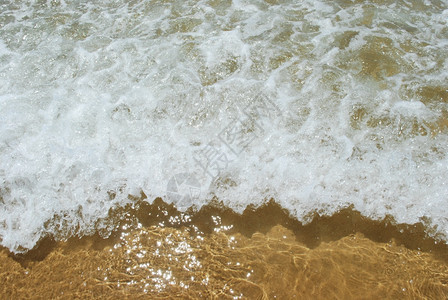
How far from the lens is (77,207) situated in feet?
9.53

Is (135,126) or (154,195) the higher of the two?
(135,126)

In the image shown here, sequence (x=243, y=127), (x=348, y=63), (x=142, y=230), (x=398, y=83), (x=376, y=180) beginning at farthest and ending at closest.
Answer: (x=348, y=63) < (x=398, y=83) < (x=243, y=127) < (x=376, y=180) < (x=142, y=230)

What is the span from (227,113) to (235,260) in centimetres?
165

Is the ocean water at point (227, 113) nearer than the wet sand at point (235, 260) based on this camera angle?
No

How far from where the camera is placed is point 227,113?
3486mm

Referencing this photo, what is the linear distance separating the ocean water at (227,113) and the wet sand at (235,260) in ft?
0.53

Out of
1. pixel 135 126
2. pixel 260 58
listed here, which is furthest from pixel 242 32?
pixel 135 126

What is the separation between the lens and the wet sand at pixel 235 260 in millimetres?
2338

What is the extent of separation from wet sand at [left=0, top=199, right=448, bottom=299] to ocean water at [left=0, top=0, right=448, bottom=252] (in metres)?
0.16

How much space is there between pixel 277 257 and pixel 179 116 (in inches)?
73.2

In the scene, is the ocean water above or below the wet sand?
above

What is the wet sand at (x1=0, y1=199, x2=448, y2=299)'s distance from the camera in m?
2.34

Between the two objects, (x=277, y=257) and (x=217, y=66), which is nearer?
(x=277, y=257)

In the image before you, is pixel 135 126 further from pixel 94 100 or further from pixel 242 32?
pixel 242 32
